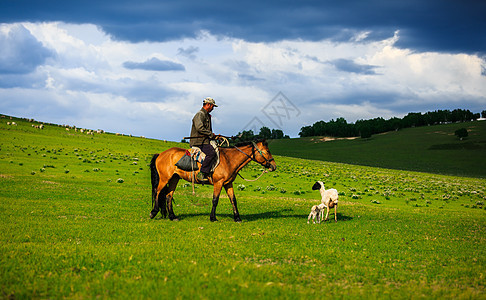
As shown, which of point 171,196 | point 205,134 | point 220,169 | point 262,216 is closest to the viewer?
point 205,134

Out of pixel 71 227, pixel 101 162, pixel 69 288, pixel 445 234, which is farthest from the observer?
pixel 101 162

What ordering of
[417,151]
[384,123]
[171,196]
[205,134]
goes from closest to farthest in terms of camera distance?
[205,134], [171,196], [417,151], [384,123]

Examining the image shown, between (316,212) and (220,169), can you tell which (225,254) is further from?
(316,212)

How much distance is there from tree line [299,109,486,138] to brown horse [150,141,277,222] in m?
155

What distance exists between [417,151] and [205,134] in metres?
114

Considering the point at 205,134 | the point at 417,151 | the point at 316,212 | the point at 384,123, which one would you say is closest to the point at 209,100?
Result: the point at 205,134

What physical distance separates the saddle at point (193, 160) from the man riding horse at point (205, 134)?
188 millimetres

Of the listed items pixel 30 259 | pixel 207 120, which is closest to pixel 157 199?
pixel 207 120

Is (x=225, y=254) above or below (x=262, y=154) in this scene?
below

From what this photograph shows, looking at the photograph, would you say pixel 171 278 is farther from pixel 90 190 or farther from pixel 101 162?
pixel 101 162

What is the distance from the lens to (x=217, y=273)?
8.50m

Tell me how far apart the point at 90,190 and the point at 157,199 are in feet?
43.5

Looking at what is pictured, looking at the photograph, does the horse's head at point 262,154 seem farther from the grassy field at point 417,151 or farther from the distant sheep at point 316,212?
the grassy field at point 417,151

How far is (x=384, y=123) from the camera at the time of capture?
17688 cm
